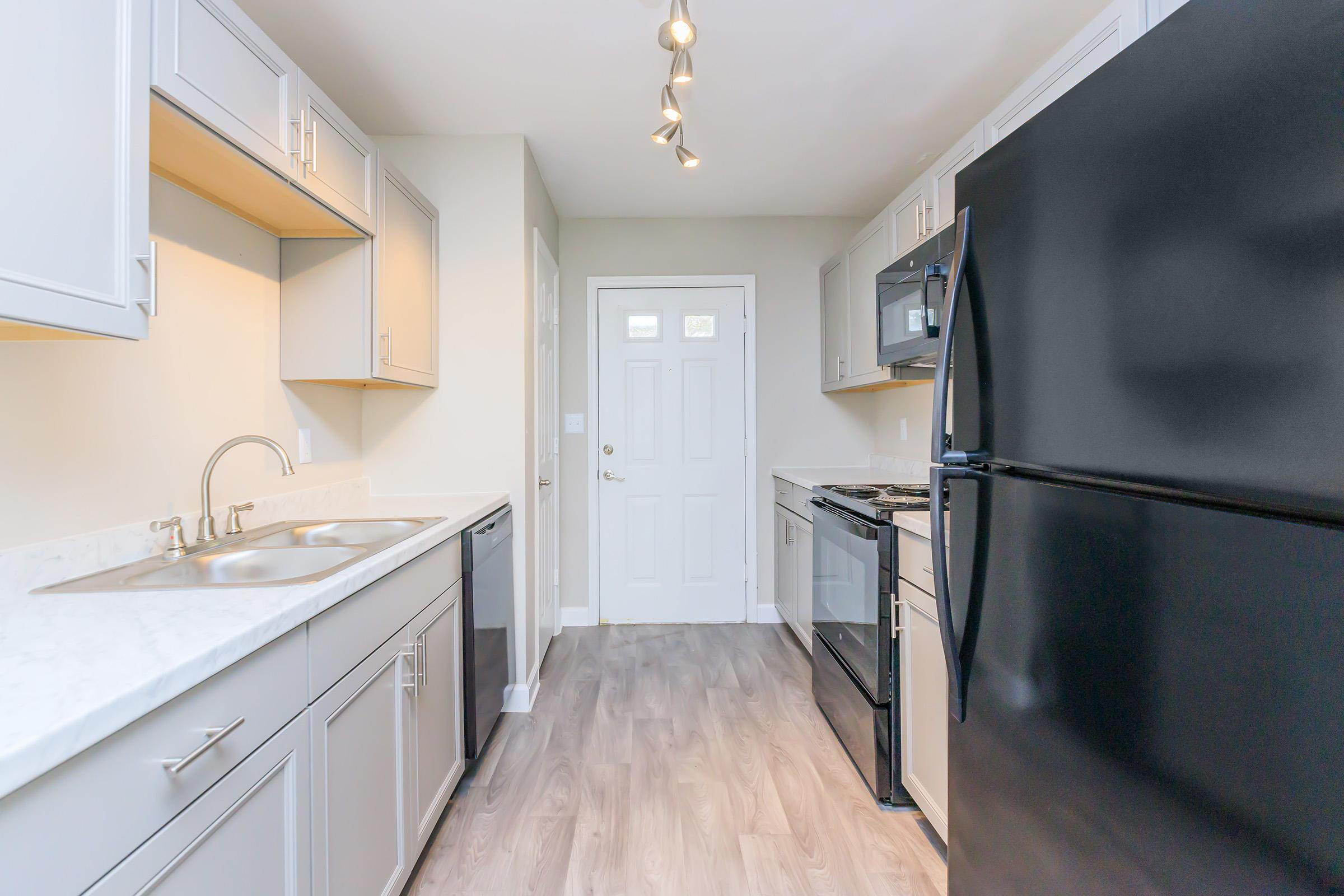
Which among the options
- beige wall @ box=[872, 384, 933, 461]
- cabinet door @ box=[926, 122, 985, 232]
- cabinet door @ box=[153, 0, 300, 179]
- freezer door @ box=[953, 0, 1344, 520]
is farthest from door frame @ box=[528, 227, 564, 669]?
freezer door @ box=[953, 0, 1344, 520]

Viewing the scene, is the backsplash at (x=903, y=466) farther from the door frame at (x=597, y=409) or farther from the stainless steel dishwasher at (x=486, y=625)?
the stainless steel dishwasher at (x=486, y=625)

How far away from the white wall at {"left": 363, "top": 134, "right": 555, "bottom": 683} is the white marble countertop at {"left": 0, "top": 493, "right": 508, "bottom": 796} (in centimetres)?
126

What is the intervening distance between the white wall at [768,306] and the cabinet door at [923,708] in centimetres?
187

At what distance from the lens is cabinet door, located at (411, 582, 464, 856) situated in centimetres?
154

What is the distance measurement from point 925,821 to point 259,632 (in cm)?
193

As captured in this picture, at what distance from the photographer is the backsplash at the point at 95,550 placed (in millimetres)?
1109

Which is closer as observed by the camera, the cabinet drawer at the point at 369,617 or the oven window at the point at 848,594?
the cabinet drawer at the point at 369,617

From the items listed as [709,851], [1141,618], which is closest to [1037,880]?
[1141,618]

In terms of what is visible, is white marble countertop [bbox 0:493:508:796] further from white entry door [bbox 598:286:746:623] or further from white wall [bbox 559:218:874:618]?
white wall [bbox 559:218:874:618]

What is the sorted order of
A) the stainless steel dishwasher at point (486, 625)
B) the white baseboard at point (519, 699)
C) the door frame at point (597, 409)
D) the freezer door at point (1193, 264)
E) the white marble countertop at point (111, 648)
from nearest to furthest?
the freezer door at point (1193, 264)
the white marble countertop at point (111, 648)
the stainless steel dishwasher at point (486, 625)
the white baseboard at point (519, 699)
the door frame at point (597, 409)

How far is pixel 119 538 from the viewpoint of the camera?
1330mm

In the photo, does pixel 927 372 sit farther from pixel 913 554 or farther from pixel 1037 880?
pixel 1037 880

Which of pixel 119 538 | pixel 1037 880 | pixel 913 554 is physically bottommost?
pixel 1037 880

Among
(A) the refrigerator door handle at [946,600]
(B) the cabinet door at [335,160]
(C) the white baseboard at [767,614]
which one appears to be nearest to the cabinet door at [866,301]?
(C) the white baseboard at [767,614]
